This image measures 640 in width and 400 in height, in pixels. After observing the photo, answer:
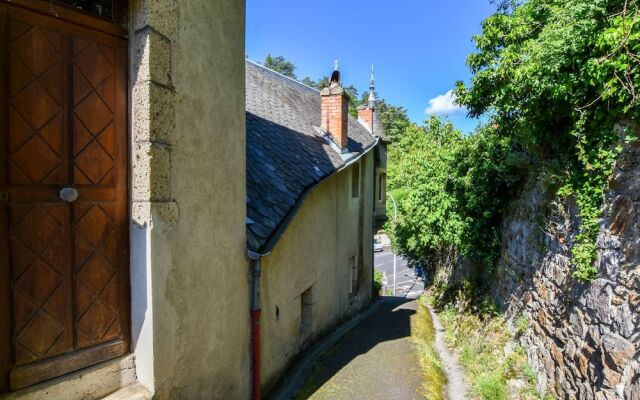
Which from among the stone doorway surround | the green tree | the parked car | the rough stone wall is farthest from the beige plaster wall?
the green tree

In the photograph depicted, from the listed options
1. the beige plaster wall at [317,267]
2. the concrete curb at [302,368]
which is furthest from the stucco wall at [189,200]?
the concrete curb at [302,368]

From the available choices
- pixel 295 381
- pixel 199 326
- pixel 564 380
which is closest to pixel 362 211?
pixel 295 381

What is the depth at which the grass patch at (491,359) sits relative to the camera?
5.98 m

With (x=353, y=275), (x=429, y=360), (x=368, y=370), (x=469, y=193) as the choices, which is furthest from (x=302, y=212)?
(x=353, y=275)

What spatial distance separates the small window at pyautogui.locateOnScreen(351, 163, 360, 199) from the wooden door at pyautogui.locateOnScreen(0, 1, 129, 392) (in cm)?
849

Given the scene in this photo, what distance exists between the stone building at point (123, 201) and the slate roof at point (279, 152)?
1.01 meters

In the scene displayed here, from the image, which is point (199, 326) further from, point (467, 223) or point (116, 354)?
point (467, 223)

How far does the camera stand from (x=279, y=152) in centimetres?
764

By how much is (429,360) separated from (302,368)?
253 cm

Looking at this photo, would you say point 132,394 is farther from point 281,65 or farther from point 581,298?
point 281,65

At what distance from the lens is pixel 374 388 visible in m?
5.91

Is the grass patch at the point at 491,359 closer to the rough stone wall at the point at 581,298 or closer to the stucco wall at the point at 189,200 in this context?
the rough stone wall at the point at 581,298

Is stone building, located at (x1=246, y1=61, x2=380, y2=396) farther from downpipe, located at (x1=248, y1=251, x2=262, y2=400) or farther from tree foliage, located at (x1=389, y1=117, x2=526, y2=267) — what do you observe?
tree foliage, located at (x1=389, y1=117, x2=526, y2=267)

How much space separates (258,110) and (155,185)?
6.02 metres
